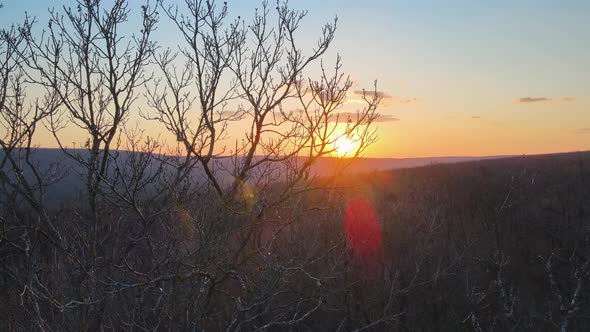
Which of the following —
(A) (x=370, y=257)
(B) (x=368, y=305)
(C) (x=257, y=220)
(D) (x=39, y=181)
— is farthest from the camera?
(A) (x=370, y=257)

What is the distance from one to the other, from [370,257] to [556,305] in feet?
17.6

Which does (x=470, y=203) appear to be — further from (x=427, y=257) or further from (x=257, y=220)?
(x=257, y=220)

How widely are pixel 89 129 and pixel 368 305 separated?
792 cm

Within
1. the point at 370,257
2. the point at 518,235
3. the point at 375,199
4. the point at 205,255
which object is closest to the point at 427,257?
the point at 370,257

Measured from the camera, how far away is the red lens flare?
45.9 ft

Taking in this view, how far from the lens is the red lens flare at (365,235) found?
14.0 metres

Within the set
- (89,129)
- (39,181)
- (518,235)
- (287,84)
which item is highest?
(287,84)

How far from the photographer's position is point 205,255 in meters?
6.98

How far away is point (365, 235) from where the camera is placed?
52.7 ft

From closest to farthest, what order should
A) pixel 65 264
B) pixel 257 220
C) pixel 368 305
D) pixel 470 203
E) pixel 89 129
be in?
pixel 257 220 < pixel 89 129 < pixel 65 264 < pixel 368 305 < pixel 470 203

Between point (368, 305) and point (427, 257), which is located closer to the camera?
point (368, 305)

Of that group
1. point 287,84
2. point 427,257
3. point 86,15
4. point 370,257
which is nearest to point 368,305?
point 370,257

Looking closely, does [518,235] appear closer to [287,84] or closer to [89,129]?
[287,84]

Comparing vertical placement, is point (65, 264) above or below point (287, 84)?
below
